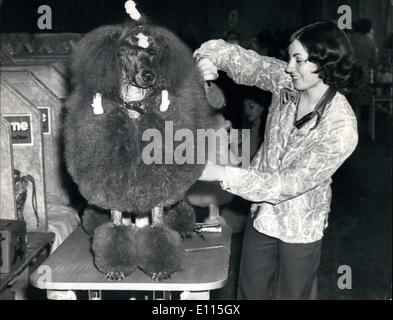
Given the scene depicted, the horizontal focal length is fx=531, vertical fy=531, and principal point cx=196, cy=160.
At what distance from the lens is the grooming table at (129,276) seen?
1398 mm

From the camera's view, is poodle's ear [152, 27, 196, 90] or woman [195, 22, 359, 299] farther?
woman [195, 22, 359, 299]

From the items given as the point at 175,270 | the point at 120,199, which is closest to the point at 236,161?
the point at 175,270

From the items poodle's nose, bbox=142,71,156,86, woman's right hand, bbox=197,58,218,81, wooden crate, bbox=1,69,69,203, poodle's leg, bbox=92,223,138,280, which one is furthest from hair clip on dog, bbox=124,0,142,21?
wooden crate, bbox=1,69,69,203

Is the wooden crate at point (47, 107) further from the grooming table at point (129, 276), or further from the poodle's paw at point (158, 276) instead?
the poodle's paw at point (158, 276)

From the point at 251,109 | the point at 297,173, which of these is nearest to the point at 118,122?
the point at 297,173

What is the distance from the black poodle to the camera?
1.25 meters

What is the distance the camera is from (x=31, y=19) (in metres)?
4.57

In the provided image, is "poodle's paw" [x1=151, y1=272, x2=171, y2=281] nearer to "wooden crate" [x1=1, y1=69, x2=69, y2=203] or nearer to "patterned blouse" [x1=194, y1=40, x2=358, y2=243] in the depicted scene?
"patterned blouse" [x1=194, y1=40, x2=358, y2=243]

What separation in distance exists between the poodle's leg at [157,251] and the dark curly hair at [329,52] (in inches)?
24.2

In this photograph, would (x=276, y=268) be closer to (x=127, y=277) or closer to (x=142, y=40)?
(x=127, y=277)

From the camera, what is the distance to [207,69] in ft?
4.90

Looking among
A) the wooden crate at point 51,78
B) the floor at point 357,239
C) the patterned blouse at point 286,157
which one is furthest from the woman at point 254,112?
the patterned blouse at point 286,157

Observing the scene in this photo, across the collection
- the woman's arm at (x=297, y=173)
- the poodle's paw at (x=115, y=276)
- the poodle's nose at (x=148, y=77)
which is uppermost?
the poodle's nose at (x=148, y=77)

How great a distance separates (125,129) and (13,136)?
2.97 feet
